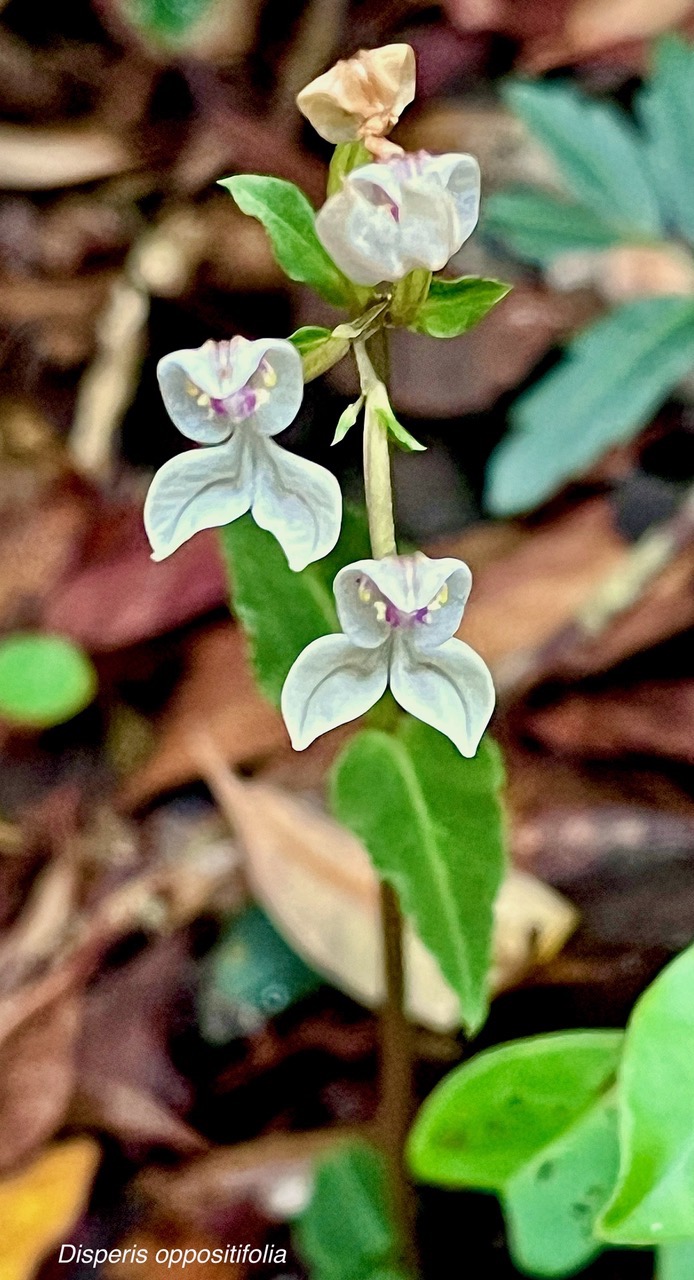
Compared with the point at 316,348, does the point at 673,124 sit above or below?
below

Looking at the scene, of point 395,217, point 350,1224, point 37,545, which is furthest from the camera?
point 37,545

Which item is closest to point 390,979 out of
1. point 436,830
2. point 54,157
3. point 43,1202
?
point 436,830

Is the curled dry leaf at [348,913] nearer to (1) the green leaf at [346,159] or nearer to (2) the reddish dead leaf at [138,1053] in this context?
(2) the reddish dead leaf at [138,1053]

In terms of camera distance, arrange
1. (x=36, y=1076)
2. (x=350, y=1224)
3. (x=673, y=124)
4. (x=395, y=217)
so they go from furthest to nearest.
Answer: (x=673, y=124), (x=36, y=1076), (x=350, y=1224), (x=395, y=217)

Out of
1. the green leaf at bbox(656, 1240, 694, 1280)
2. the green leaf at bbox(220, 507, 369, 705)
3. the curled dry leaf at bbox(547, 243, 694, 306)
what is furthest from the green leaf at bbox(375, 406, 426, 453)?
the curled dry leaf at bbox(547, 243, 694, 306)

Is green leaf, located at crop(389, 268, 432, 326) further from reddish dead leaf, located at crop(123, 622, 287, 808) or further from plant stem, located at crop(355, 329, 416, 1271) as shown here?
reddish dead leaf, located at crop(123, 622, 287, 808)

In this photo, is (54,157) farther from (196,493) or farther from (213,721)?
(196,493)
